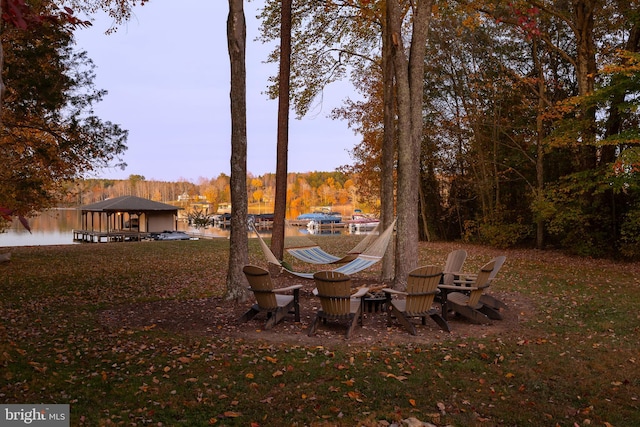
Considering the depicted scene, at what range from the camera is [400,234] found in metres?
6.25

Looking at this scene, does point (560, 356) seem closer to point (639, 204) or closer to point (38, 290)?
point (38, 290)

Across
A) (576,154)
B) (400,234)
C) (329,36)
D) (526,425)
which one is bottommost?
(526,425)

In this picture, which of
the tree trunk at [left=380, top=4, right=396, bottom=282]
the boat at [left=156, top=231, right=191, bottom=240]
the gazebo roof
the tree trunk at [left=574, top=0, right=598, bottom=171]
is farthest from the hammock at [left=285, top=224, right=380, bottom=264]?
the gazebo roof

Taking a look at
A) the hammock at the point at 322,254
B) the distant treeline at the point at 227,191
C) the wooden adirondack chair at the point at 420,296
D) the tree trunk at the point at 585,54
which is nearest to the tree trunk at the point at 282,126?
the hammock at the point at 322,254

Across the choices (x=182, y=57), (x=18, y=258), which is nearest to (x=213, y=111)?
(x=182, y=57)

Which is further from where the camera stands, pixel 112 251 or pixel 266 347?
pixel 112 251

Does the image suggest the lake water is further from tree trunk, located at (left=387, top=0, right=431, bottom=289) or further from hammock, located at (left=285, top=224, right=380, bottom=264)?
tree trunk, located at (left=387, top=0, right=431, bottom=289)

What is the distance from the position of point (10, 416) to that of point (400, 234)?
15.2 feet

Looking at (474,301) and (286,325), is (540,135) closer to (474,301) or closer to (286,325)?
(474,301)

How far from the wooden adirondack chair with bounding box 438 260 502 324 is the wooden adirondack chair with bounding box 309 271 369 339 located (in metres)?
1.08

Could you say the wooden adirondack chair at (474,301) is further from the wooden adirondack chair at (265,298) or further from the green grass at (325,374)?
the wooden adirondack chair at (265,298)

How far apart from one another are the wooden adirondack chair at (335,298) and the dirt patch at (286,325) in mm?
148

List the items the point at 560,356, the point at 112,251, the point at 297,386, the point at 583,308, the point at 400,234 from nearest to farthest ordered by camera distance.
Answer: the point at 297,386 → the point at 560,356 → the point at 583,308 → the point at 400,234 → the point at 112,251

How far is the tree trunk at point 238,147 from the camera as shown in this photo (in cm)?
594
